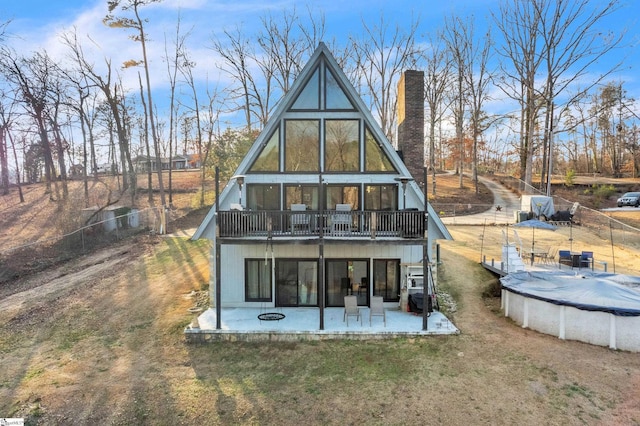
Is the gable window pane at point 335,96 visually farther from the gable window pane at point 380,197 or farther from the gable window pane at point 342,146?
the gable window pane at point 380,197

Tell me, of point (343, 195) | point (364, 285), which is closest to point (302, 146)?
point (343, 195)

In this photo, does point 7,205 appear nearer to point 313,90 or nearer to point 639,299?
point 313,90

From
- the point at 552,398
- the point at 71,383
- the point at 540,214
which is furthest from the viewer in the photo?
the point at 540,214

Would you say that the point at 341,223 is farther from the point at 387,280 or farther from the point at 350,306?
the point at 387,280

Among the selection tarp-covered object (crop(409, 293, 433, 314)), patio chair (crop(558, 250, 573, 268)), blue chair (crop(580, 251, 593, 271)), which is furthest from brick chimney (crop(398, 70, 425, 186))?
blue chair (crop(580, 251, 593, 271))

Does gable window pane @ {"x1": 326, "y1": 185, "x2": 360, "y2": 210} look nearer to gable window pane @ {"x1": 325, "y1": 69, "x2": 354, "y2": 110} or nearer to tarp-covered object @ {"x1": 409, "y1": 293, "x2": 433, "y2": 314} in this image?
gable window pane @ {"x1": 325, "y1": 69, "x2": 354, "y2": 110}

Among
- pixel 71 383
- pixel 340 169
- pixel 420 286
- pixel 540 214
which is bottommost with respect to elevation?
pixel 71 383

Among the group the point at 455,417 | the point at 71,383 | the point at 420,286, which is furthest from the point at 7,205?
the point at 455,417

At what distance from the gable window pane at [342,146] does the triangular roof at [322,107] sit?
1.73ft

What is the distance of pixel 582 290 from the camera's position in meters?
12.0

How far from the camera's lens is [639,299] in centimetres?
1140

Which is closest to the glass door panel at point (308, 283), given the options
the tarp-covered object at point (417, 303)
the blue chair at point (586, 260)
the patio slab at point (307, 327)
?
the patio slab at point (307, 327)

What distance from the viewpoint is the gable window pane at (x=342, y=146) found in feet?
46.9

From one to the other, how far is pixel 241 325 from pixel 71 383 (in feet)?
15.9
